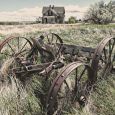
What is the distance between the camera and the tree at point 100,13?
36.6 metres

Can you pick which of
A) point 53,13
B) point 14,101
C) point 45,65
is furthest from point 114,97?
point 53,13

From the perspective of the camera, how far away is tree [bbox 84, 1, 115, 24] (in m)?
36.6

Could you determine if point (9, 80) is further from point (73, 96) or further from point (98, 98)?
point (98, 98)

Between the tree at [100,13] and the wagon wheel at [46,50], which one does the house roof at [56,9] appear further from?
the wagon wheel at [46,50]

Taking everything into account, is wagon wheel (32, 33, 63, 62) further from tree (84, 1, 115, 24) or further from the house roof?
the house roof

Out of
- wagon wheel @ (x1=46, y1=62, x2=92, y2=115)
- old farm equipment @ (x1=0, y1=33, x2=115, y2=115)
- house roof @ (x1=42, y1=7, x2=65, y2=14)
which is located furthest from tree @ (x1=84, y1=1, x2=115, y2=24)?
wagon wheel @ (x1=46, y1=62, x2=92, y2=115)

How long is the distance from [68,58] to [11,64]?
207cm

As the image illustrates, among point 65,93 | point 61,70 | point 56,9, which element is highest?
point 56,9

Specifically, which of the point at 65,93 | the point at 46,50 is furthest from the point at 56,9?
the point at 65,93

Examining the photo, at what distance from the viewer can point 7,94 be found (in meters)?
6.12

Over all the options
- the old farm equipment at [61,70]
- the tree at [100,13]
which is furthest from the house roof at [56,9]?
the old farm equipment at [61,70]

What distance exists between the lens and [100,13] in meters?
38.9

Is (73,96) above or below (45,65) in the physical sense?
Answer: below

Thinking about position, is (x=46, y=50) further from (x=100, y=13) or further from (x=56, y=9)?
(x=56, y=9)
